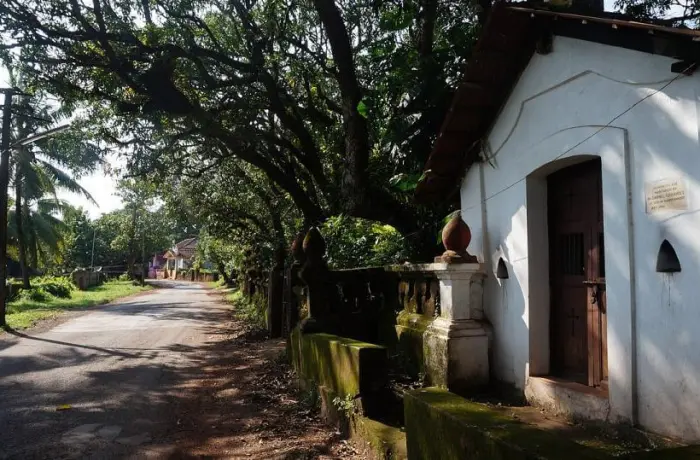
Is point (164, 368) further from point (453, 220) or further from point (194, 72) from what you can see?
point (453, 220)

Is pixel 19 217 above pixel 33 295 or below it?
above

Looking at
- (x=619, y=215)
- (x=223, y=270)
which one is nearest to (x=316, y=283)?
(x=619, y=215)

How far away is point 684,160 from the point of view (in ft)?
11.4

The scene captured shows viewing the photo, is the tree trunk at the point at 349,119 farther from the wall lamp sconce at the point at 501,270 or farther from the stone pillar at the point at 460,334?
the wall lamp sconce at the point at 501,270

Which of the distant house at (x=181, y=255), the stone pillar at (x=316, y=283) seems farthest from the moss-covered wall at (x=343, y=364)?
the distant house at (x=181, y=255)

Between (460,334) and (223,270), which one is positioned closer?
(460,334)

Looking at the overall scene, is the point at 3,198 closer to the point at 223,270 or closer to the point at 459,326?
the point at 459,326

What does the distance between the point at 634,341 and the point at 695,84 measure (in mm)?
1717

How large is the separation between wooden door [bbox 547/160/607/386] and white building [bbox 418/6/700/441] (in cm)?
1

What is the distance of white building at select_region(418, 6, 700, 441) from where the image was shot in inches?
138

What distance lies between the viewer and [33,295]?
22.9m

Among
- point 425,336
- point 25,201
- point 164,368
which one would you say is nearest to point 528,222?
point 425,336

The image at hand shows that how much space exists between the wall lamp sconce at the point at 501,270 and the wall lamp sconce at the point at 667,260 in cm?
179

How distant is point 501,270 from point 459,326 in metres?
0.68
